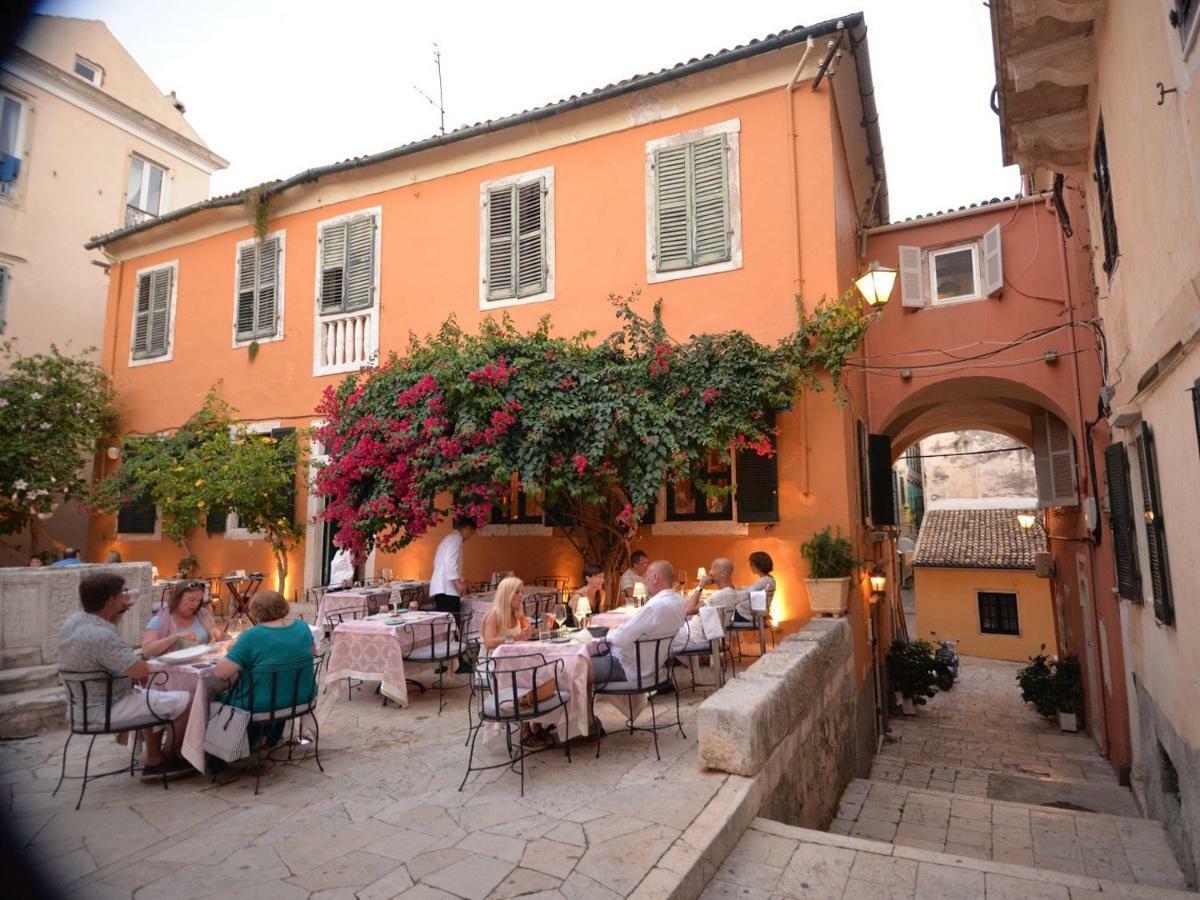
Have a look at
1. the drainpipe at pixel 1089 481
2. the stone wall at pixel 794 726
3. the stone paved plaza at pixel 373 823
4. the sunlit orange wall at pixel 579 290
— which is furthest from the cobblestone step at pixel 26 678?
the drainpipe at pixel 1089 481

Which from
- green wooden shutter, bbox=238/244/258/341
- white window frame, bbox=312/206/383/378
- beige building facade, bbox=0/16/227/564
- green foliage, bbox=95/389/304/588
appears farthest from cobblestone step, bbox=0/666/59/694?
beige building facade, bbox=0/16/227/564

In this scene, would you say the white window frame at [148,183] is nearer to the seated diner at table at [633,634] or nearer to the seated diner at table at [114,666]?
the seated diner at table at [114,666]

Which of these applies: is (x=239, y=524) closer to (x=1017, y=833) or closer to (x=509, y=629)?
(x=509, y=629)

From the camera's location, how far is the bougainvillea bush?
7.99 meters

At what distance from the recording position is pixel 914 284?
1134 cm

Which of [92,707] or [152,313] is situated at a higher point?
[152,313]

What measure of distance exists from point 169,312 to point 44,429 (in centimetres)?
297

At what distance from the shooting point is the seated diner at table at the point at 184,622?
5.35 meters

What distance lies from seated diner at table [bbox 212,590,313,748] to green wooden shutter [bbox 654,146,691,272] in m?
6.71

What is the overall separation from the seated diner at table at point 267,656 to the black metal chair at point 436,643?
1712mm

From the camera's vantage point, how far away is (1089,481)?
10.5 metres

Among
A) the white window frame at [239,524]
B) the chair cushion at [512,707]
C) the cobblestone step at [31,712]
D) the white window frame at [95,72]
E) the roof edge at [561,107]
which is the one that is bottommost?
the cobblestone step at [31,712]

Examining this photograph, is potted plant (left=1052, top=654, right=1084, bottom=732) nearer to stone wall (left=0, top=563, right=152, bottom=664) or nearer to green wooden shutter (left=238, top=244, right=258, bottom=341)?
stone wall (left=0, top=563, right=152, bottom=664)

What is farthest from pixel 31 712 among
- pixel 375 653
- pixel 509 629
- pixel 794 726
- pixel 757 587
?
pixel 757 587
